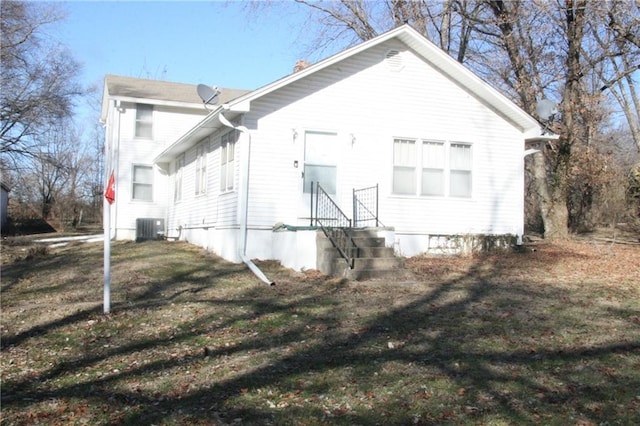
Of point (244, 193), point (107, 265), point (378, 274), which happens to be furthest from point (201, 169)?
point (107, 265)

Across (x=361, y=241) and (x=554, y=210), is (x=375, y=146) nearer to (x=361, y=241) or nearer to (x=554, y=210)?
(x=361, y=241)

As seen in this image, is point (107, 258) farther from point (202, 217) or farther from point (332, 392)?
point (202, 217)

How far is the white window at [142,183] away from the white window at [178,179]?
196cm

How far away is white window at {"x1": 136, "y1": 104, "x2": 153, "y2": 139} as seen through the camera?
21578 millimetres

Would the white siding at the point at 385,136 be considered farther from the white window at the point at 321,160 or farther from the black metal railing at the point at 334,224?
the black metal railing at the point at 334,224

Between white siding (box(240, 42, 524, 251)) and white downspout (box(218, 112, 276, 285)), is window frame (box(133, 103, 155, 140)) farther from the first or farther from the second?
white siding (box(240, 42, 524, 251))

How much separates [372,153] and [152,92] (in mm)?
12661

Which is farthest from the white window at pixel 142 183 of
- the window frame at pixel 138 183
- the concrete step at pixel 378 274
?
the concrete step at pixel 378 274

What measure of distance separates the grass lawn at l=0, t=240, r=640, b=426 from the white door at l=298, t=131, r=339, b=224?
101 inches

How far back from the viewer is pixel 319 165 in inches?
502

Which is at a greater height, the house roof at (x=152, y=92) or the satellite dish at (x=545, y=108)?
the house roof at (x=152, y=92)

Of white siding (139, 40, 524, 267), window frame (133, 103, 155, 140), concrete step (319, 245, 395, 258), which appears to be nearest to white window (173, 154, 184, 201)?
window frame (133, 103, 155, 140)

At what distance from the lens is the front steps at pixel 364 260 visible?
33.4 feet

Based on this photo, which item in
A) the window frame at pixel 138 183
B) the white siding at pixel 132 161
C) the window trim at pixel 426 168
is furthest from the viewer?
the window frame at pixel 138 183
